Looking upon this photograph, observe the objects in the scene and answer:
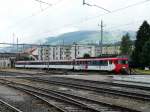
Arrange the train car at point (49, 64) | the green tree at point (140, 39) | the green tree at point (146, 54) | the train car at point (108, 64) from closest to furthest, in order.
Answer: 1. the train car at point (108, 64)
2. the train car at point (49, 64)
3. the green tree at point (146, 54)
4. the green tree at point (140, 39)

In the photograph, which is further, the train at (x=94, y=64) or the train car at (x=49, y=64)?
the train car at (x=49, y=64)

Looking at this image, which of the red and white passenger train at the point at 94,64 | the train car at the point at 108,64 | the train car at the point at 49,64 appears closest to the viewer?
the train car at the point at 108,64

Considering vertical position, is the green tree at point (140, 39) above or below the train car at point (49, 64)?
above

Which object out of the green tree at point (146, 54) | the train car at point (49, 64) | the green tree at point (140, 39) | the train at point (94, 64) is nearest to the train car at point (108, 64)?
the train at point (94, 64)

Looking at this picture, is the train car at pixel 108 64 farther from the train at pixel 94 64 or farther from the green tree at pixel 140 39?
the green tree at pixel 140 39

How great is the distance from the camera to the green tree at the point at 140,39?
8631 cm

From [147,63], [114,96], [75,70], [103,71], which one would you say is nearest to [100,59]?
[103,71]

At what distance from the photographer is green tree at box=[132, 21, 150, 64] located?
3398 inches

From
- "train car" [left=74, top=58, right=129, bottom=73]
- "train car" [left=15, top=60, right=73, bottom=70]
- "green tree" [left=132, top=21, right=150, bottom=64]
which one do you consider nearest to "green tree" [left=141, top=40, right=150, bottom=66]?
"green tree" [left=132, top=21, right=150, bottom=64]

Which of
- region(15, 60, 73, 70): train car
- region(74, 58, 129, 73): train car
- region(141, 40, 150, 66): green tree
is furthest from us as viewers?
region(141, 40, 150, 66): green tree

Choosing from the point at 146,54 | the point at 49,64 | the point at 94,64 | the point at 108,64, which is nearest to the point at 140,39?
the point at 146,54

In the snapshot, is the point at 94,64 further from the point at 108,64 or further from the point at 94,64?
the point at 108,64

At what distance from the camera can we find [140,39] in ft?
298

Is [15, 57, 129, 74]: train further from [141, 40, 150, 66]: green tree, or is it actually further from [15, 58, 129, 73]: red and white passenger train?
[141, 40, 150, 66]: green tree
